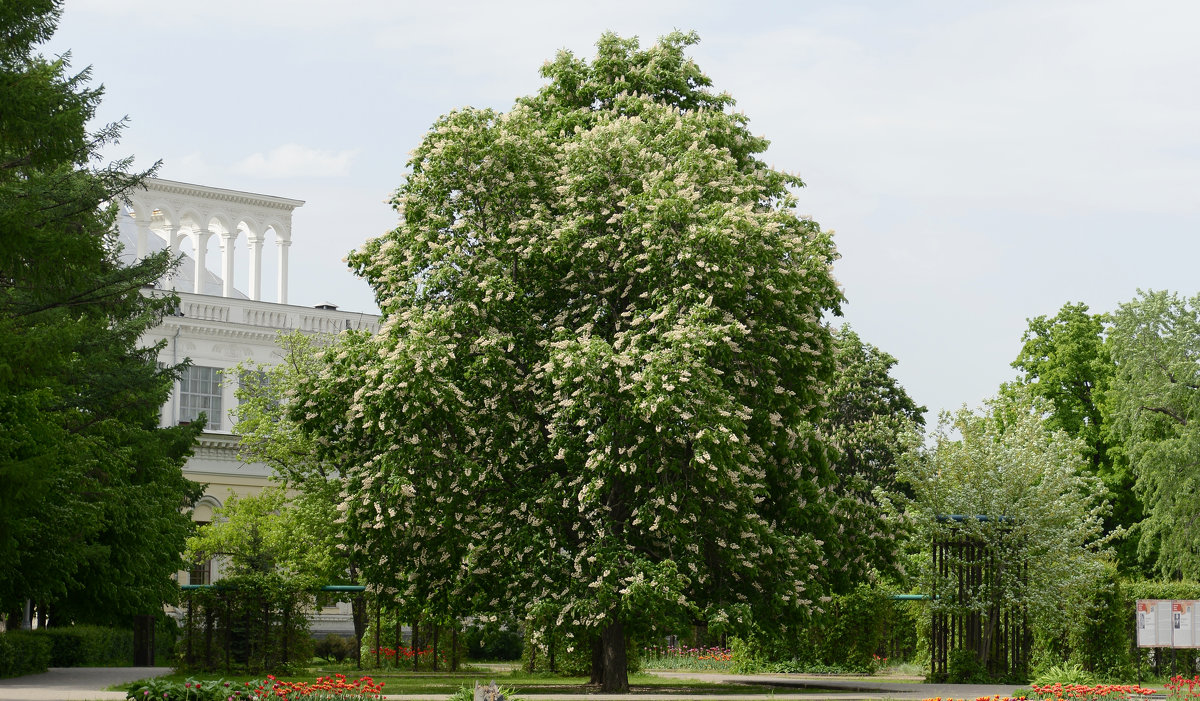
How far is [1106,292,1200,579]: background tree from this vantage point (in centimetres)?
4859

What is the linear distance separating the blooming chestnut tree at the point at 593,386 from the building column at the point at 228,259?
2971 centimetres

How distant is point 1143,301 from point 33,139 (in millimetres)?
43161

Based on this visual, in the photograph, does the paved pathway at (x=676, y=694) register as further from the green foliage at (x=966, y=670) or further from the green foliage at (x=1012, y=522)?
the green foliage at (x=1012, y=522)

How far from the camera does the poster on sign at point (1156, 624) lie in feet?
84.7

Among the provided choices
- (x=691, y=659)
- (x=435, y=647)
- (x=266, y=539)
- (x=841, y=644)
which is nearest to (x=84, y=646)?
(x=435, y=647)

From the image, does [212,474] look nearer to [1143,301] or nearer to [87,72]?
[87,72]

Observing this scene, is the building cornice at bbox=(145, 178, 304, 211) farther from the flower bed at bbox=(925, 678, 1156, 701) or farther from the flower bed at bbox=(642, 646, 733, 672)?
the flower bed at bbox=(925, 678, 1156, 701)

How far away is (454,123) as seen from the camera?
81.4 ft

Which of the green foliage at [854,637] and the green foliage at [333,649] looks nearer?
the green foliage at [854,637]

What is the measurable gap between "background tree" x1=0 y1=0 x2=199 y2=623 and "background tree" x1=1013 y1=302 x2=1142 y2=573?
→ 117 ft

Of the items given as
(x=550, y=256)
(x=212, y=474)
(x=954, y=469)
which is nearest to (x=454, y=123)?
(x=550, y=256)

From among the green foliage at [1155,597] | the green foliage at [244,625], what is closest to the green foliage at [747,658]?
the green foliage at [1155,597]

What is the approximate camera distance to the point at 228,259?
54.1 metres

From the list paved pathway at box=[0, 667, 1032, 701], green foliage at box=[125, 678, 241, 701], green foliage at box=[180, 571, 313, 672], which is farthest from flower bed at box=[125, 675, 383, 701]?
green foliage at box=[180, 571, 313, 672]
